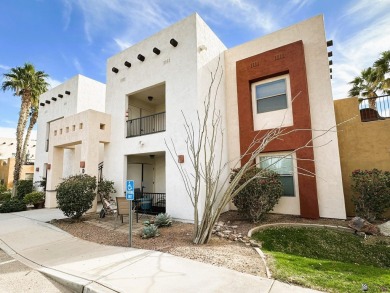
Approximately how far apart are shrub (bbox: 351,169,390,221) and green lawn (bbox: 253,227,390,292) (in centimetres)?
146

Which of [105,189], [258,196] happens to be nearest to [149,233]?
[258,196]

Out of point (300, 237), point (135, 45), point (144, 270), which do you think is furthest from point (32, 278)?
point (135, 45)

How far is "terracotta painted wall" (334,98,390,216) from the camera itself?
8.59 meters

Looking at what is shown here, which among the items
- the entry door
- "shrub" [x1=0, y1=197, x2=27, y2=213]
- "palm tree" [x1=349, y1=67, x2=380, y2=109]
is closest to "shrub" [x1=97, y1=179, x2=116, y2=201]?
the entry door

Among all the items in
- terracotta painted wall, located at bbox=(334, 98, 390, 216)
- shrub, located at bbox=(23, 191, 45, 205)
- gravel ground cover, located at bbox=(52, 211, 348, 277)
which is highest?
terracotta painted wall, located at bbox=(334, 98, 390, 216)

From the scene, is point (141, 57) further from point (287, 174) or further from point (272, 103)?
point (287, 174)

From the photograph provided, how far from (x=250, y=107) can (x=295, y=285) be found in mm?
8014

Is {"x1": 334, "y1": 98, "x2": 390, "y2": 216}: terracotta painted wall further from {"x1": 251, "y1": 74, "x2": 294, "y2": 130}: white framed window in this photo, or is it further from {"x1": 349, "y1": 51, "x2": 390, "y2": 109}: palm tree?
{"x1": 349, "y1": 51, "x2": 390, "y2": 109}: palm tree

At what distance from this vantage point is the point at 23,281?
4199 millimetres

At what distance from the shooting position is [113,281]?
3.88 m

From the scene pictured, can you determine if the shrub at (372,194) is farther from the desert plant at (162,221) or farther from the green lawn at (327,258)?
the desert plant at (162,221)

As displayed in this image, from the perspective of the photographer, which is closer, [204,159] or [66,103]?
[204,159]

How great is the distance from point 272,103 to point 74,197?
31.7 ft

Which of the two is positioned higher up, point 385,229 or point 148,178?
point 148,178
